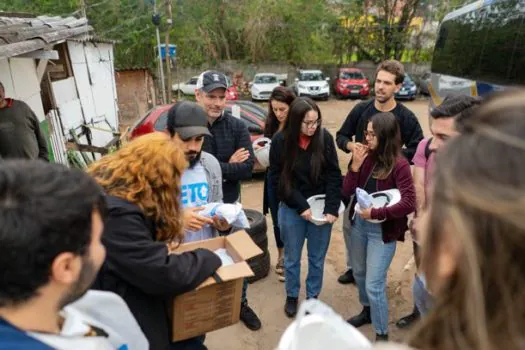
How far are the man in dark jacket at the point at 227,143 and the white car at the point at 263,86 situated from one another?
649 inches

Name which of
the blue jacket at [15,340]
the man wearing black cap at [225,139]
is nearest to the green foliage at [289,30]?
the man wearing black cap at [225,139]

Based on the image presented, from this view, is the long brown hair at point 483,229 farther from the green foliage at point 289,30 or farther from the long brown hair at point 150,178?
the green foliage at point 289,30

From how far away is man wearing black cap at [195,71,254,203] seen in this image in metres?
3.32

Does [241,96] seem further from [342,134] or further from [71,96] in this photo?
[342,134]

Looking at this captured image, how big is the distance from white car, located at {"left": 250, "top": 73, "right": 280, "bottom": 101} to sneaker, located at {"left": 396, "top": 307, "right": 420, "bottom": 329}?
1700cm

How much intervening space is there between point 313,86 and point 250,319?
18393mm

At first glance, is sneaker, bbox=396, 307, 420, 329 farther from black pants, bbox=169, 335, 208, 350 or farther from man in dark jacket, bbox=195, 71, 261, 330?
black pants, bbox=169, 335, 208, 350

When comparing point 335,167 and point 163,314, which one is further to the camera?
point 335,167

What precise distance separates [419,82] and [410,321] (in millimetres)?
22620

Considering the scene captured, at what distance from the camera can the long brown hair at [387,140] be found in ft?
9.17

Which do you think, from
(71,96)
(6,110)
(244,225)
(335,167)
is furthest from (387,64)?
(71,96)

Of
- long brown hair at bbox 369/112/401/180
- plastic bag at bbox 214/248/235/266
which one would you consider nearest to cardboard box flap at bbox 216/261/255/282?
plastic bag at bbox 214/248/235/266

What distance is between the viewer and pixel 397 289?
3928mm

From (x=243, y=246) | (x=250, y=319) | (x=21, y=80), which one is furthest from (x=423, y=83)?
(x=243, y=246)
